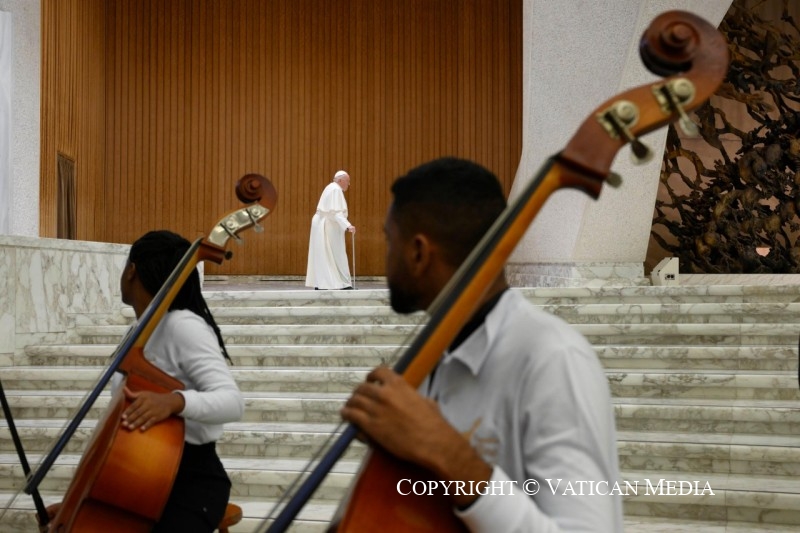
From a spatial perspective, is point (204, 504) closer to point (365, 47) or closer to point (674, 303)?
point (674, 303)

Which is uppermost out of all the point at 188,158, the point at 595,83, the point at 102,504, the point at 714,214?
the point at 595,83

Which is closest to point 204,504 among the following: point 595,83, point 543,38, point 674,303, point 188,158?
point 674,303

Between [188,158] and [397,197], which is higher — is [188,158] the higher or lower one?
the lower one

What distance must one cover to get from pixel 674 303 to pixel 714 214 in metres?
4.37

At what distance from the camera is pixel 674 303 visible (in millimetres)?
6637

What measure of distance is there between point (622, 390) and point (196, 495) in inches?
144

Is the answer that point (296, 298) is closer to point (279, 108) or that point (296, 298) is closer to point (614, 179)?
point (614, 179)

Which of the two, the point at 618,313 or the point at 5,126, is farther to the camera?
the point at 5,126

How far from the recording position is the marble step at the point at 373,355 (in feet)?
18.3

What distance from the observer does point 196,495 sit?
2305 millimetres

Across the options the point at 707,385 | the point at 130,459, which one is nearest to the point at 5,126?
the point at 707,385

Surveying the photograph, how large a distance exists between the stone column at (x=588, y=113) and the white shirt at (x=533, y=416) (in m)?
7.29

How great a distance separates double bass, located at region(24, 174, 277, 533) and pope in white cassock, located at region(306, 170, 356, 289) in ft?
30.9

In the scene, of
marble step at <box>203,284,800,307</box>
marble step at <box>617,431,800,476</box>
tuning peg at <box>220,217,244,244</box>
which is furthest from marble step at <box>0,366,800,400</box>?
tuning peg at <box>220,217,244,244</box>
